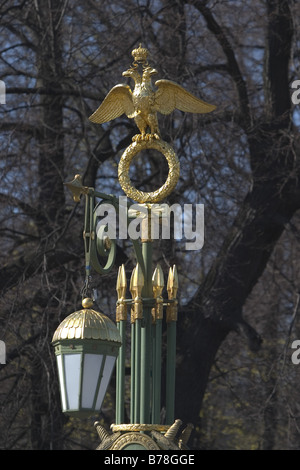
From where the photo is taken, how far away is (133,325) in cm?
794

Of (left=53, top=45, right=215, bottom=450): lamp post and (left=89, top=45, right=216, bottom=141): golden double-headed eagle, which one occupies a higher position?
(left=89, top=45, right=216, bottom=141): golden double-headed eagle

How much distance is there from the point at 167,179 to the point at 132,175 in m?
8.53

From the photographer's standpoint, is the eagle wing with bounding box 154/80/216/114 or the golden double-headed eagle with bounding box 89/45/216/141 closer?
the golden double-headed eagle with bounding box 89/45/216/141

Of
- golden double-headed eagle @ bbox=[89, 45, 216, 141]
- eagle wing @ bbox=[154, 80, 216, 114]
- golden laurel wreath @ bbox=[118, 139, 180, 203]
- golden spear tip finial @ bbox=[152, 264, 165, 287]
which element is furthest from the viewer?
eagle wing @ bbox=[154, 80, 216, 114]

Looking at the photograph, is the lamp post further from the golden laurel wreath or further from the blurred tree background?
the blurred tree background

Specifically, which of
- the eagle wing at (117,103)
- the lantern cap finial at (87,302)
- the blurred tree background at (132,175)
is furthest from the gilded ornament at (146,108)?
the blurred tree background at (132,175)

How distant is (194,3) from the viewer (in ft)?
50.2

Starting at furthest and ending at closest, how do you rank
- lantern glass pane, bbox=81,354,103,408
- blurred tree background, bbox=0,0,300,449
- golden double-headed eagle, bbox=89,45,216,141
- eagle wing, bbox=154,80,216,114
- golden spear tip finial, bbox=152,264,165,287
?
1. blurred tree background, bbox=0,0,300,449
2. eagle wing, bbox=154,80,216,114
3. golden double-headed eagle, bbox=89,45,216,141
4. golden spear tip finial, bbox=152,264,165,287
5. lantern glass pane, bbox=81,354,103,408

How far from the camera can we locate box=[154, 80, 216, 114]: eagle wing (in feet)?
27.5

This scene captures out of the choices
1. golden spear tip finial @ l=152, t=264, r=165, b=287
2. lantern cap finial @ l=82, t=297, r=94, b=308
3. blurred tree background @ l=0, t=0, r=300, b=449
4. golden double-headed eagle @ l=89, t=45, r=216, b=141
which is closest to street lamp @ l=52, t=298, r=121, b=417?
lantern cap finial @ l=82, t=297, r=94, b=308

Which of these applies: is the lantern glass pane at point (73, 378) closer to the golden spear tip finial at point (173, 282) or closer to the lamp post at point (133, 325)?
the lamp post at point (133, 325)

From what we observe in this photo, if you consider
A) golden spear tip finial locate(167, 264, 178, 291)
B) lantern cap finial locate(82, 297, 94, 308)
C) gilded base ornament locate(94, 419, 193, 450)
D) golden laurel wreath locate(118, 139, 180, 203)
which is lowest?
gilded base ornament locate(94, 419, 193, 450)
